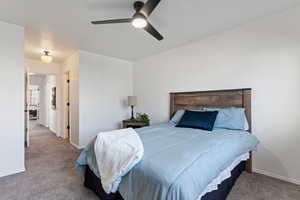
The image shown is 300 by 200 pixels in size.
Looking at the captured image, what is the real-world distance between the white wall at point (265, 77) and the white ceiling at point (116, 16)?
0.93ft

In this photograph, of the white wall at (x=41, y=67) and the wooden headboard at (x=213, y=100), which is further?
the white wall at (x=41, y=67)

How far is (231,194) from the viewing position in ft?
6.41

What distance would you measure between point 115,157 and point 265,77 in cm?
250

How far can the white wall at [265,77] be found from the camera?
2.23m

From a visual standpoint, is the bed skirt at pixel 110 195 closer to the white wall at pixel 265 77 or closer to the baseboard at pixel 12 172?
the white wall at pixel 265 77

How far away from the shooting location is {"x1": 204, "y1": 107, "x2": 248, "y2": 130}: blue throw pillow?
251 cm

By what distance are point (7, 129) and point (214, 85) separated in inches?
142

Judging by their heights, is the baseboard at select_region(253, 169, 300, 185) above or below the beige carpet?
above

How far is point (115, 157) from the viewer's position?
60.1 inches

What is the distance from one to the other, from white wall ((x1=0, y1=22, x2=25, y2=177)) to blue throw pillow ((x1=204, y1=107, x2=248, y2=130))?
129 inches

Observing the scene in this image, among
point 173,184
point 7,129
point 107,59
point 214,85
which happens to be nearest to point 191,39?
point 214,85

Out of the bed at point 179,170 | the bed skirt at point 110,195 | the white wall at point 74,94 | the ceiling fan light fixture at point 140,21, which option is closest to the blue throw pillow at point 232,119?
the bed at point 179,170

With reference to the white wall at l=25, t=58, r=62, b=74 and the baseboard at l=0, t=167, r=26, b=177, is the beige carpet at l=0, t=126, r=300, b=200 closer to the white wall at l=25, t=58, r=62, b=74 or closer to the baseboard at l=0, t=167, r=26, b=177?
the baseboard at l=0, t=167, r=26, b=177

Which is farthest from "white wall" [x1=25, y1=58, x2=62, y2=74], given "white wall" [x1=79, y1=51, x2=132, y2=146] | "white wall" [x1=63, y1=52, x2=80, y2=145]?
"white wall" [x1=79, y1=51, x2=132, y2=146]
